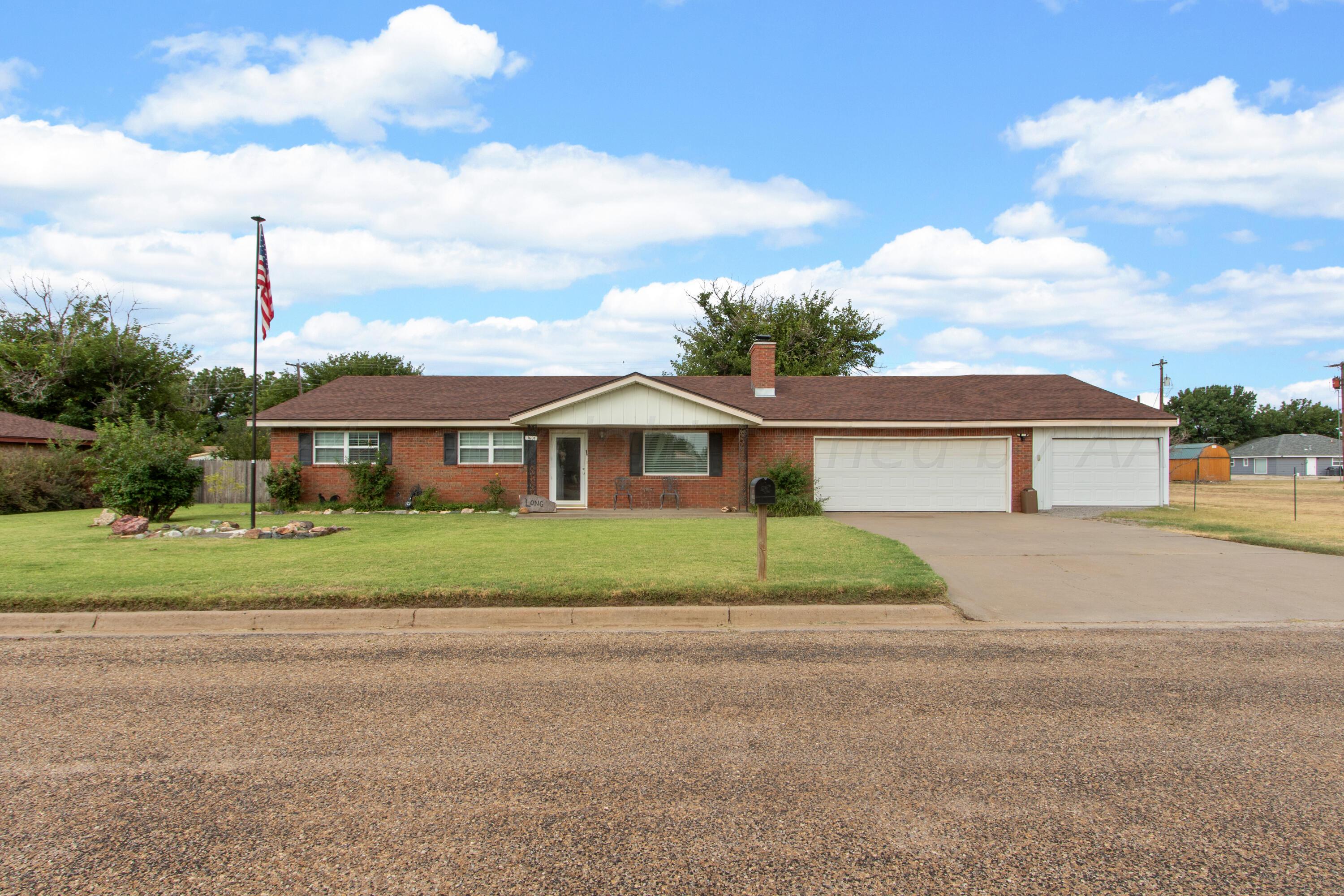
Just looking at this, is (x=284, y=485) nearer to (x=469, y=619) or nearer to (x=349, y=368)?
(x=469, y=619)

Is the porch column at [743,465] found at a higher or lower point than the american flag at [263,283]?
lower

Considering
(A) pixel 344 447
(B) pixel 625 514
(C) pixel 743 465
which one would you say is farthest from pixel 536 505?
(A) pixel 344 447

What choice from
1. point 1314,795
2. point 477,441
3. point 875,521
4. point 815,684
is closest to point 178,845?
point 815,684

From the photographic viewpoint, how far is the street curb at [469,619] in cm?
729

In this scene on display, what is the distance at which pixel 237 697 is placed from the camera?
17.0 feet

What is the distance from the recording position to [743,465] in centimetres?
1984

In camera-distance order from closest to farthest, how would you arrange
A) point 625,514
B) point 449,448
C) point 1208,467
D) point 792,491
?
point 625,514, point 792,491, point 449,448, point 1208,467

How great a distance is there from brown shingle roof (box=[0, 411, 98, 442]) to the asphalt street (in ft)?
76.0

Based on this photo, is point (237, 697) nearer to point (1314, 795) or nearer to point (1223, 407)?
point (1314, 795)

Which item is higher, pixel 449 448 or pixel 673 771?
pixel 449 448

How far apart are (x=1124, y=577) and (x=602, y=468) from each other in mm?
12994

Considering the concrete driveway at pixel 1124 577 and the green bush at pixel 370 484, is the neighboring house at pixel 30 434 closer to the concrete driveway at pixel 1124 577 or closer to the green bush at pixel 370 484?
the green bush at pixel 370 484

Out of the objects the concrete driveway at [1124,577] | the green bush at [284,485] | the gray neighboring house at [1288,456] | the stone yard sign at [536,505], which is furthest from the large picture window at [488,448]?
the gray neighboring house at [1288,456]

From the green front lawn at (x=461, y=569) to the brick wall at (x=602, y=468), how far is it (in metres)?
5.70
